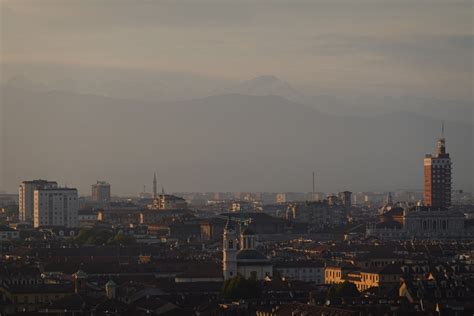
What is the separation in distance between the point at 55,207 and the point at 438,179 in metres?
32.9

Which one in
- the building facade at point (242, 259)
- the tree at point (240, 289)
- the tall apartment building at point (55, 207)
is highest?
the tall apartment building at point (55, 207)

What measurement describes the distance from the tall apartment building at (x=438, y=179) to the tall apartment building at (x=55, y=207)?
30307 millimetres


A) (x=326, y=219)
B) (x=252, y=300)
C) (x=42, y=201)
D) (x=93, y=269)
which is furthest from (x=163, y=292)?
(x=326, y=219)

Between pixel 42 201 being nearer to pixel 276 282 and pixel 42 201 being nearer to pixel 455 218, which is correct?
pixel 455 218

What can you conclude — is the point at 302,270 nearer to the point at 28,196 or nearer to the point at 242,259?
the point at 242,259

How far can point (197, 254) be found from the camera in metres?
102

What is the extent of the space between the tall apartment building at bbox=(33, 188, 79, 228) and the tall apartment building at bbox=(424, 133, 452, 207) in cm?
3031

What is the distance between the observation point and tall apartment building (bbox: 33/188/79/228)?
15638 centimetres

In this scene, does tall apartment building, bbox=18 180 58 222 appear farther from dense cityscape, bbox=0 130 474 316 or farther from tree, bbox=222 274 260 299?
tree, bbox=222 274 260 299

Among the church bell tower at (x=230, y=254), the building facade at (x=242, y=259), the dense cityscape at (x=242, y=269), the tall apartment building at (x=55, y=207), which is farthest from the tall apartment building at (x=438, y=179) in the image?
the church bell tower at (x=230, y=254)

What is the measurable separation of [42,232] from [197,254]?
32502mm

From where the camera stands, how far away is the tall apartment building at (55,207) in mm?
156375

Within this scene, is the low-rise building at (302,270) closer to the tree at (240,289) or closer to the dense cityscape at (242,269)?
the dense cityscape at (242,269)

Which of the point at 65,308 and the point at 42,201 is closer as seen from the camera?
the point at 65,308
